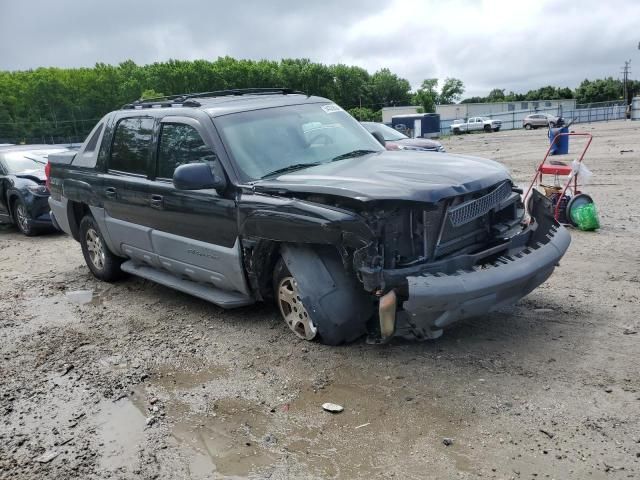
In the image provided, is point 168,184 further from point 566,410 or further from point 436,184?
point 566,410

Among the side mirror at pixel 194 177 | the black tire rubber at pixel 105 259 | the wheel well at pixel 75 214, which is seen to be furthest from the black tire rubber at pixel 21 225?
the side mirror at pixel 194 177

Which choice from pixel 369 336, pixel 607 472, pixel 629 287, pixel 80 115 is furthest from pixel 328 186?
pixel 80 115

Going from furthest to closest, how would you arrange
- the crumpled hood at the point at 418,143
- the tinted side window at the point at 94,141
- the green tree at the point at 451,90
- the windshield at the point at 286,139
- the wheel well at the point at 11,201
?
the green tree at the point at 451,90, the crumpled hood at the point at 418,143, the wheel well at the point at 11,201, the tinted side window at the point at 94,141, the windshield at the point at 286,139

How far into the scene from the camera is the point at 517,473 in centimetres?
288

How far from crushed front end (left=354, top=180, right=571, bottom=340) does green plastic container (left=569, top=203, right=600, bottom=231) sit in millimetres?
3586

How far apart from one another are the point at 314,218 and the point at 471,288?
111cm

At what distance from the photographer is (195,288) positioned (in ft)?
17.4

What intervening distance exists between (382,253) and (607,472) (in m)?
1.73

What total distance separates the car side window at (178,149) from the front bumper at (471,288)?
2061mm

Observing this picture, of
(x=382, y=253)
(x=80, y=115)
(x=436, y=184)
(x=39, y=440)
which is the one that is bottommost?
(x=39, y=440)

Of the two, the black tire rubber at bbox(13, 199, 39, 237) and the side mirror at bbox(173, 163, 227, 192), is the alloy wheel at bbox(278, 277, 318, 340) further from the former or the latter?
the black tire rubber at bbox(13, 199, 39, 237)

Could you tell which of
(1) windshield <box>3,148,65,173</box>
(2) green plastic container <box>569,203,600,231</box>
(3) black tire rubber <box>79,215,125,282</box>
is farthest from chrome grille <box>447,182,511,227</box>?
(1) windshield <box>3,148,65,173</box>

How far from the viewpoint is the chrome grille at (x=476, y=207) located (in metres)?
4.09

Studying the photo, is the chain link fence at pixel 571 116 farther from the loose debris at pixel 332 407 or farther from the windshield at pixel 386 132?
the loose debris at pixel 332 407
